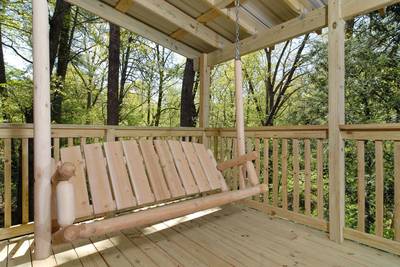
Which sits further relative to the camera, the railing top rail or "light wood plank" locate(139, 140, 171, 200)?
"light wood plank" locate(139, 140, 171, 200)

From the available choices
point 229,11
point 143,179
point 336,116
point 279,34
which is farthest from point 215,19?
point 143,179

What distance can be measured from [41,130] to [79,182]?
47cm

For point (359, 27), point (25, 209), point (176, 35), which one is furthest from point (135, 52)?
point (25, 209)

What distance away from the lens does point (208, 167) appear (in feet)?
8.23

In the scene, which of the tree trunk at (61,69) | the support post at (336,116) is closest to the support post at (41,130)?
the support post at (336,116)

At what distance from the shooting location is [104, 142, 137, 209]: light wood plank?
75.9 inches

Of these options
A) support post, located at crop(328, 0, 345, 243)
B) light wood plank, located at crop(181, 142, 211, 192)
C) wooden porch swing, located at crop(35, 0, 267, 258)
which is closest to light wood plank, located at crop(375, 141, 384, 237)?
support post, located at crop(328, 0, 345, 243)

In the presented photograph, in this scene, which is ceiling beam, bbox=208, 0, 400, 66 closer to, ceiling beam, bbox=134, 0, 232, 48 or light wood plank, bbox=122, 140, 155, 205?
ceiling beam, bbox=134, 0, 232, 48

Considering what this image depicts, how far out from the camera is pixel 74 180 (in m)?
1.79

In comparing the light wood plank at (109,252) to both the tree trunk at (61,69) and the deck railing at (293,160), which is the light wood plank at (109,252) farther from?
the tree trunk at (61,69)

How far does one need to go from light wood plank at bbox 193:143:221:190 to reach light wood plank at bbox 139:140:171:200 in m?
0.44

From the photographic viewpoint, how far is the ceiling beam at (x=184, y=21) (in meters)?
2.83

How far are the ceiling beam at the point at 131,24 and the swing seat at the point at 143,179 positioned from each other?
1664 mm

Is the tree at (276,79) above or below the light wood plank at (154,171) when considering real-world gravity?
above
